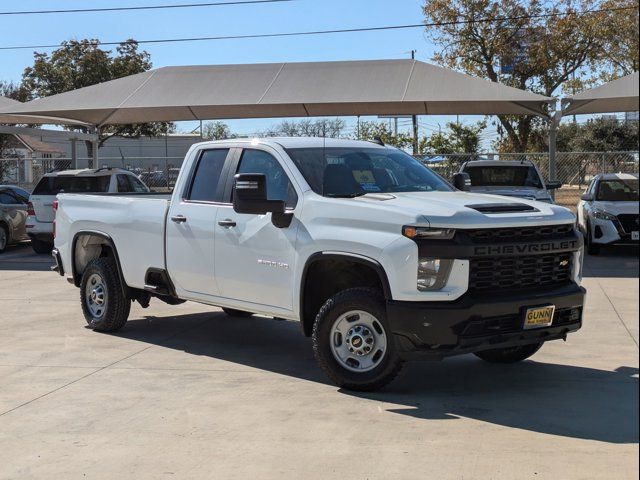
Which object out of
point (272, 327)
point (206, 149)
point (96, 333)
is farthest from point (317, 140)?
point (96, 333)

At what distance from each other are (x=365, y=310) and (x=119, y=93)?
1672cm

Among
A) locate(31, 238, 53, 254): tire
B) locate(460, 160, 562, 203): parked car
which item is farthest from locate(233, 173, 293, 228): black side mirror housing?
locate(31, 238, 53, 254): tire

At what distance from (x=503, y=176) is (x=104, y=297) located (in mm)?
10149

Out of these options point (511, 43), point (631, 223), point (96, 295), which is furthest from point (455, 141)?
point (631, 223)

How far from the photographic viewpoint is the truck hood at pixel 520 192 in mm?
15133

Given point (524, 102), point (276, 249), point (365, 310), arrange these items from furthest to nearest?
point (524, 102), point (276, 249), point (365, 310)

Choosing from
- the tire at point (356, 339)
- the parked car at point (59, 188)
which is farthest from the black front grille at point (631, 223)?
the parked car at point (59, 188)

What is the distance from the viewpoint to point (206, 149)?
307 inches

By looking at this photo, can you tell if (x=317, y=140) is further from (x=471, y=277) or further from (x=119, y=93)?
(x=119, y=93)

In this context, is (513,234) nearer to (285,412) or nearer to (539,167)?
(285,412)

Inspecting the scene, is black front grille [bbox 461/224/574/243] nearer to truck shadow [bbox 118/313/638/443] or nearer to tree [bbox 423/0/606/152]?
truck shadow [bbox 118/313/638/443]

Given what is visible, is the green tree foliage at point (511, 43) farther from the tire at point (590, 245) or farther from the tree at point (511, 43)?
the tire at point (590, 245)

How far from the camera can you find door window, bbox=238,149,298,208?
22.5 ft

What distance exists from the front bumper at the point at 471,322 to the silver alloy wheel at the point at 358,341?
0.39m
